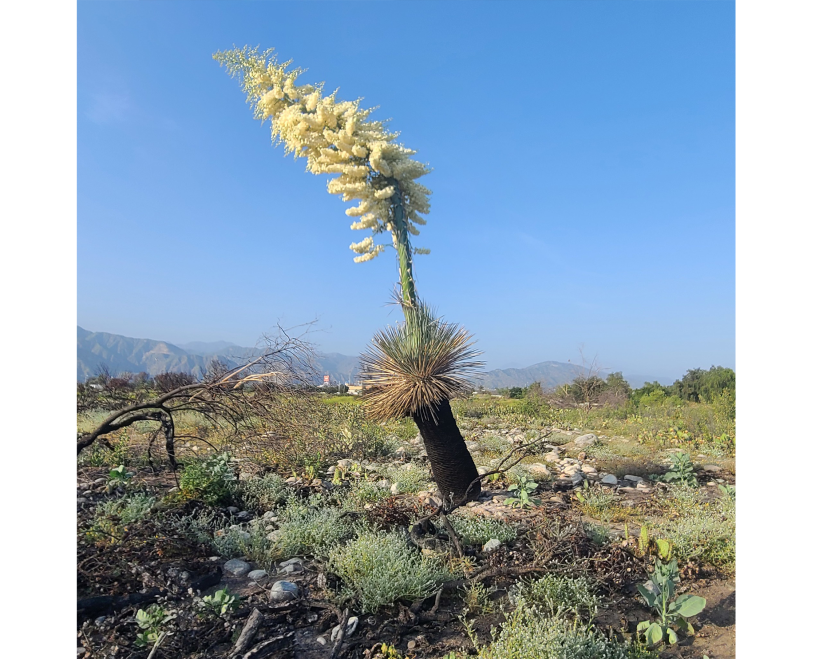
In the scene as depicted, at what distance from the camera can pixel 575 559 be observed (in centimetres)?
380

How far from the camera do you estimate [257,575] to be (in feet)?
13.2

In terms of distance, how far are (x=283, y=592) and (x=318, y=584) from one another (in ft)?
0.90

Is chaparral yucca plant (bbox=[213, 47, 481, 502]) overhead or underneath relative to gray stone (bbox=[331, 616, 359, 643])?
overhead

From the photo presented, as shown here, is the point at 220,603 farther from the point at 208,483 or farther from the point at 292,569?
the point at 208,483

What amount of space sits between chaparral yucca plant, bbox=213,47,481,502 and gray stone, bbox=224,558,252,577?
6.37 ft

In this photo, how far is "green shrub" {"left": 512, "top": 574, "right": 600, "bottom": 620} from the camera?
11.1 ft

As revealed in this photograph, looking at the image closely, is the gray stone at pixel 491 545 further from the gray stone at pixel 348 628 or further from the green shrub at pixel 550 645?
the gray stone at pixel 348 628

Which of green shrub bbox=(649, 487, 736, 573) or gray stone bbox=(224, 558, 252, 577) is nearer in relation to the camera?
gray stone bbox=(224, 558, 252, 577)

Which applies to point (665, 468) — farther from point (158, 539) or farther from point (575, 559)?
point (158, 539)

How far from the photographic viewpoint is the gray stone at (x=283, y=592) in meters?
3.56

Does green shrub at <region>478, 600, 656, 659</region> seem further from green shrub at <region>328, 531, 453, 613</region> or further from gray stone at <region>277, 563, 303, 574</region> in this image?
gray stone at <region>277, 563, 303, 574</region>

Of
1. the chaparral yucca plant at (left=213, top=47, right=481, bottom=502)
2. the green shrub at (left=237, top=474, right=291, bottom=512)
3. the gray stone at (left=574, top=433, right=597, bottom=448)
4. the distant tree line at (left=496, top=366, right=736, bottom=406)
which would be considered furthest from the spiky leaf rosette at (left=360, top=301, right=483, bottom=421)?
the distant tree line at (left=496, top=366, right=736, bottom=406)

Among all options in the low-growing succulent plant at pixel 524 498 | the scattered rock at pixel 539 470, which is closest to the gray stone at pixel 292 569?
the low-growing succulent plant at pixel 524 498
